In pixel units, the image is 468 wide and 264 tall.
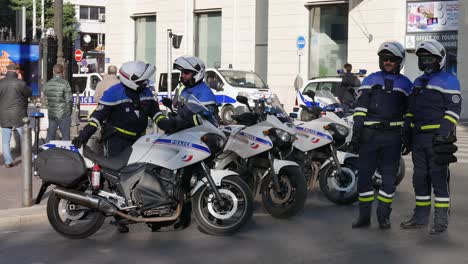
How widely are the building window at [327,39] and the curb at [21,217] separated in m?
23.1

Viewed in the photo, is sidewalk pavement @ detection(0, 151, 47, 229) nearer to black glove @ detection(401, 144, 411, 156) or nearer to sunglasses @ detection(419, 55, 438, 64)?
black glove @ detection(401, 144, 411, 156)

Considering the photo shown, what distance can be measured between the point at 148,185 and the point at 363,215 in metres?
2.43

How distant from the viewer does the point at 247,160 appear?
8375mm

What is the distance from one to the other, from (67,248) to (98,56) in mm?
60089

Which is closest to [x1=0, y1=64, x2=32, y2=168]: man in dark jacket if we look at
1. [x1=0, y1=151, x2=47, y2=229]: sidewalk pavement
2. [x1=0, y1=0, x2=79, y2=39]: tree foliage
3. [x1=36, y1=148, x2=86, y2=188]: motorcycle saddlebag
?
[x1=0, y1=151, x2=47, y2=229]: sidewalk pavement

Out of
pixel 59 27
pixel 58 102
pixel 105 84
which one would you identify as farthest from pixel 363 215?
pixel 59 27

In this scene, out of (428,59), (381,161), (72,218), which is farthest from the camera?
(381,161)

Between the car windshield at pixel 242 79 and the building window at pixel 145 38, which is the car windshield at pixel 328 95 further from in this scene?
the building window at pixel 145 38

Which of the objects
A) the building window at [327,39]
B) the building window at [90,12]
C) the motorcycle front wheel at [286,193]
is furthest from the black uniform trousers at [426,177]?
the building window at [90,12]

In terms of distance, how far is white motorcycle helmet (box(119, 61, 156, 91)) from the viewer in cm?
762

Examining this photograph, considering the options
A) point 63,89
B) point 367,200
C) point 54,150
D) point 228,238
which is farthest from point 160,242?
point 63,89

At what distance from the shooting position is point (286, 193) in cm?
825

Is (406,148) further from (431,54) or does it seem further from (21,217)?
(21,217)

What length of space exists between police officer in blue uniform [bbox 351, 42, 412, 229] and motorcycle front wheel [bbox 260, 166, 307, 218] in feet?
2.44
